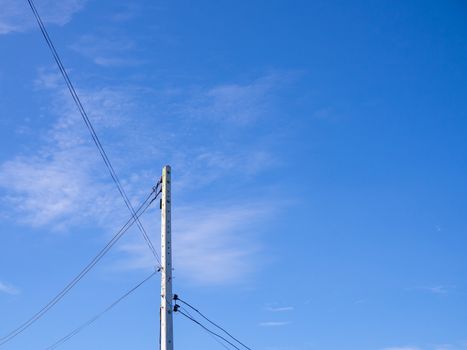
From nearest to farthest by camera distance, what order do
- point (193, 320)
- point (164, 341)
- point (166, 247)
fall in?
point (164, 341)
point (166, 247)
point (193, 320)

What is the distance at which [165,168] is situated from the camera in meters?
17.4

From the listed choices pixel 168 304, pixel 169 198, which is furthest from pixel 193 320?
pixel 169 198

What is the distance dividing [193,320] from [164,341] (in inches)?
97.3

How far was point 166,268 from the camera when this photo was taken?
1562 centimetres

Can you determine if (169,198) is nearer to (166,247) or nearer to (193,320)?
(166,247)

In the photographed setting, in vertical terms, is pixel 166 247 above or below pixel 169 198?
below

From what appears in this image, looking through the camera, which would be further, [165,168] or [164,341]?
[165,168]

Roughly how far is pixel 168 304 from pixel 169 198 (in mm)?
3504

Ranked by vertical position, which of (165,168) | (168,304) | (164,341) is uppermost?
(165,168)

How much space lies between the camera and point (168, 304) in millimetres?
15328

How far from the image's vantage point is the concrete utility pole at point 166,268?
Result: 14809mm

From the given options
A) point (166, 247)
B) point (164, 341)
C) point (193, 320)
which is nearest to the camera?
point (164, 341)

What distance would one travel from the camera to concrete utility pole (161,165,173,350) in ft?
48.6

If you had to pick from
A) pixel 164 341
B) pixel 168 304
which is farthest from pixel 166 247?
pixel 164 341
